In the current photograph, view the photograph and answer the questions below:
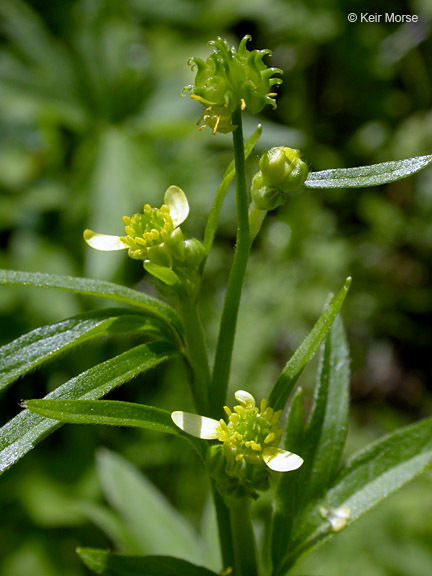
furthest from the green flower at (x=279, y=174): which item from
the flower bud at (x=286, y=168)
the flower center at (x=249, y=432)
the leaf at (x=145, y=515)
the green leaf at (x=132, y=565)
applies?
the leaf at (x=145, y=515)

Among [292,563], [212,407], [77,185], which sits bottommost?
[292,563]

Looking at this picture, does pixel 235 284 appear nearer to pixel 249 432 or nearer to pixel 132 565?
pixel 249 432

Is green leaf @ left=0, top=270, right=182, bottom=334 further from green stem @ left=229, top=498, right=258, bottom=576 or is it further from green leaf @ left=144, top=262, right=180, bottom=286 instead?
green stem @ left=229, top=498, right=258, bottom=576

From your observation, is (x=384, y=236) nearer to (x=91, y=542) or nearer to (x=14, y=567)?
(x=91, y=542)

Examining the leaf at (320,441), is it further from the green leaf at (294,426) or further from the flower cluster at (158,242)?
the flower cluster at (158,242)

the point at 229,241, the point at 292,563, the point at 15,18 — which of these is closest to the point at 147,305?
the point at 292,563

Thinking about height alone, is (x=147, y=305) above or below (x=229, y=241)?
below

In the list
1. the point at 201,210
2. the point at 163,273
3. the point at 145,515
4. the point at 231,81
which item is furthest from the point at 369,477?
the point at 201,210
